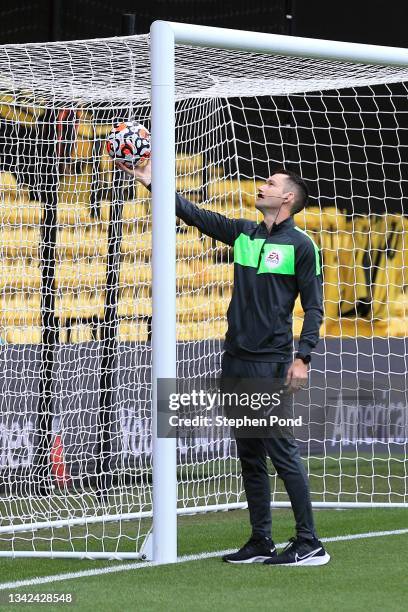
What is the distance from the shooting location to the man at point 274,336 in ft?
18.6

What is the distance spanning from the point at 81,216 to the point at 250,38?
3520 millimetres

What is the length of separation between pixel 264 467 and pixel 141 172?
5.06ft

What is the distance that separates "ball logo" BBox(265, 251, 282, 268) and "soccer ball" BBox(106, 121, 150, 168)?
2.73 ft

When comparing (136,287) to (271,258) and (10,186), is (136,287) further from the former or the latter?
(271,258)

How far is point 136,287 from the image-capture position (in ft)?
31.2

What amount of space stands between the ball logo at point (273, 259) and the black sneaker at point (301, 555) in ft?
4.17

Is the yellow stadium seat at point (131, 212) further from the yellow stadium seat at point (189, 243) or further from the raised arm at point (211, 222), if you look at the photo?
the raised arm at point (211, 222)

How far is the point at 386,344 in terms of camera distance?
1134 centimetres

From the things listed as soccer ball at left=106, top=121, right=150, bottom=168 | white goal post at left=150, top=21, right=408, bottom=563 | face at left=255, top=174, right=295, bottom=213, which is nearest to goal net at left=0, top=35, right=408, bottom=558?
white goal post at left=150, top=21, right=408, bottom=563

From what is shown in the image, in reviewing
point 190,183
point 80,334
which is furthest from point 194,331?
point 190,183

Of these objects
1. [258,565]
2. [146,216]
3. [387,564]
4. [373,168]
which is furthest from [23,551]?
[373,168]

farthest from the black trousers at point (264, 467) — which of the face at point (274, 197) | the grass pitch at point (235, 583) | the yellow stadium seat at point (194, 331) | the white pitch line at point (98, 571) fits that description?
the yellow stadium seat at point (194, 331)

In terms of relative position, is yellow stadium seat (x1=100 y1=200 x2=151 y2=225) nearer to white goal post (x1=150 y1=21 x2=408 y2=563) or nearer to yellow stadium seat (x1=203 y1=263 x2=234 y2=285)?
yellow stadium seat (x1=203 y1=263 x2=234 y2=285)

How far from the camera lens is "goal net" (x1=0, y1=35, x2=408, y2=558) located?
7.20 m
